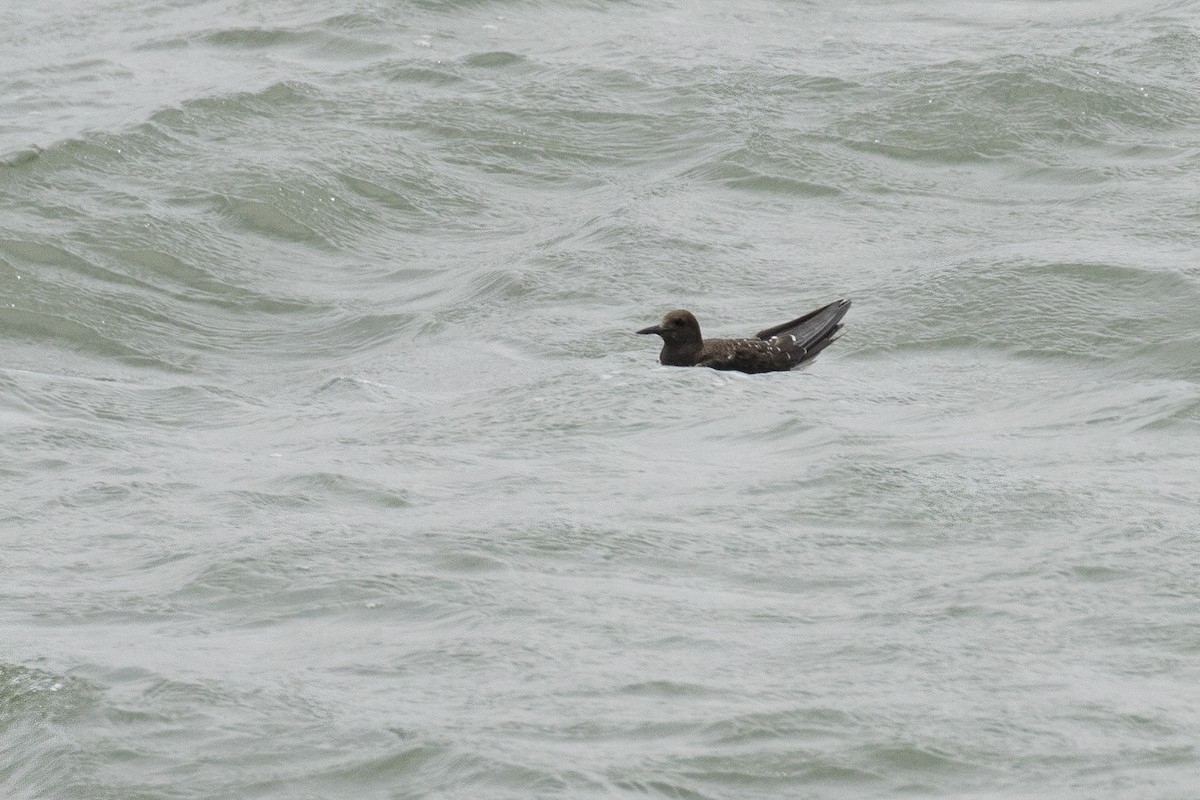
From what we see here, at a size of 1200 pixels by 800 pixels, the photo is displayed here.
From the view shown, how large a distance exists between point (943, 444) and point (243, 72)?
814 centimetres

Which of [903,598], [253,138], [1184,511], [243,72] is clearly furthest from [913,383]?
[243,72]

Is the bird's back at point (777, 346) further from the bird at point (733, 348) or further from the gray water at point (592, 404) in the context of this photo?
the gray water at point (592, 404)

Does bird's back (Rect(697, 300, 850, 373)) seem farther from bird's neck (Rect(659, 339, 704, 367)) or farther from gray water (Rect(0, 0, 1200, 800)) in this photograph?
gray water (Rect(0, 0, 1200, 800))

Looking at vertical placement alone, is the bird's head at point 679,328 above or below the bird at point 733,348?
above

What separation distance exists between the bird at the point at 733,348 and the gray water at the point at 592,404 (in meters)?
0.13

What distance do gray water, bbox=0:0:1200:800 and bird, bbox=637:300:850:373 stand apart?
5.2 inches

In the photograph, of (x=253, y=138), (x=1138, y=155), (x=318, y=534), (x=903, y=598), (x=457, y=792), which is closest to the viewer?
(x=457, y=792)

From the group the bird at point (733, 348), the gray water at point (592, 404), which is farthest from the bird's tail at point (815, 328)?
the gray water at point (592, 404)

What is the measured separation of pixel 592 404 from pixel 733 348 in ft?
2.51

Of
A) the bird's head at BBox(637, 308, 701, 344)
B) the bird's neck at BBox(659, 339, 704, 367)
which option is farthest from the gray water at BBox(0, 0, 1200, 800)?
the bird's head at BBox(637, 308, 701, 344)

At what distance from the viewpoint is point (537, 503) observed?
6.39 metres

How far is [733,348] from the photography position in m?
8.19

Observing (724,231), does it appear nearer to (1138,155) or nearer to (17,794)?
(1138,155)

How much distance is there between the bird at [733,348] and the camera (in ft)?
26.7
